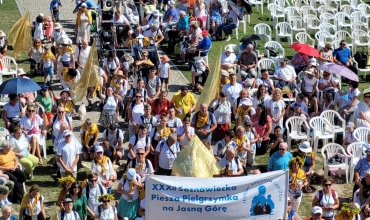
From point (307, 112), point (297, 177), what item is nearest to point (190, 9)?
point (307, 112)

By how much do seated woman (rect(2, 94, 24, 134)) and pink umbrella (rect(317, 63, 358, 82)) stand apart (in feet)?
22.9

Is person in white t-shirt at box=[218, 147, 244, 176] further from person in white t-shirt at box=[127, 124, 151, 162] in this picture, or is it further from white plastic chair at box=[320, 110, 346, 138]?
white plastic chair at box=[320, 110, 346, 138]

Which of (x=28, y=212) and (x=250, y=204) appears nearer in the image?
(x=250, y=204)

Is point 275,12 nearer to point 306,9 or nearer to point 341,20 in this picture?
point 306,9

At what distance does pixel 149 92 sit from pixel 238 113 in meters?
2.43

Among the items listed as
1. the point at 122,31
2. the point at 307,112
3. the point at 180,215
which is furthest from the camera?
the point at 122,31

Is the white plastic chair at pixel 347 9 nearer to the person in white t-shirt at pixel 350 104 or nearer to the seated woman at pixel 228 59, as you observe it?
the seated woman at pixel 228 59

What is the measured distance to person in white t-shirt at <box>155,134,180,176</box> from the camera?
19453 mm

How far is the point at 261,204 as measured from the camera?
16234mm

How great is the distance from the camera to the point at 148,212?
1608cm

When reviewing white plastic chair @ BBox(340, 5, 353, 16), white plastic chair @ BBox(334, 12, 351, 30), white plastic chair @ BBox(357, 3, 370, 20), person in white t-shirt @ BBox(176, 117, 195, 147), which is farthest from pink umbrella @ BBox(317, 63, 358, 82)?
white plastic chair @ BBox(340, 5, 353, 16)

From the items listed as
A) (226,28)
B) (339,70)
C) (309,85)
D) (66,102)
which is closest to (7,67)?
(66,102)

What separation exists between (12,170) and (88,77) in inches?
197

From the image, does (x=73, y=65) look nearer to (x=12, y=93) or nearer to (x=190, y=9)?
(x=12, y=93)
